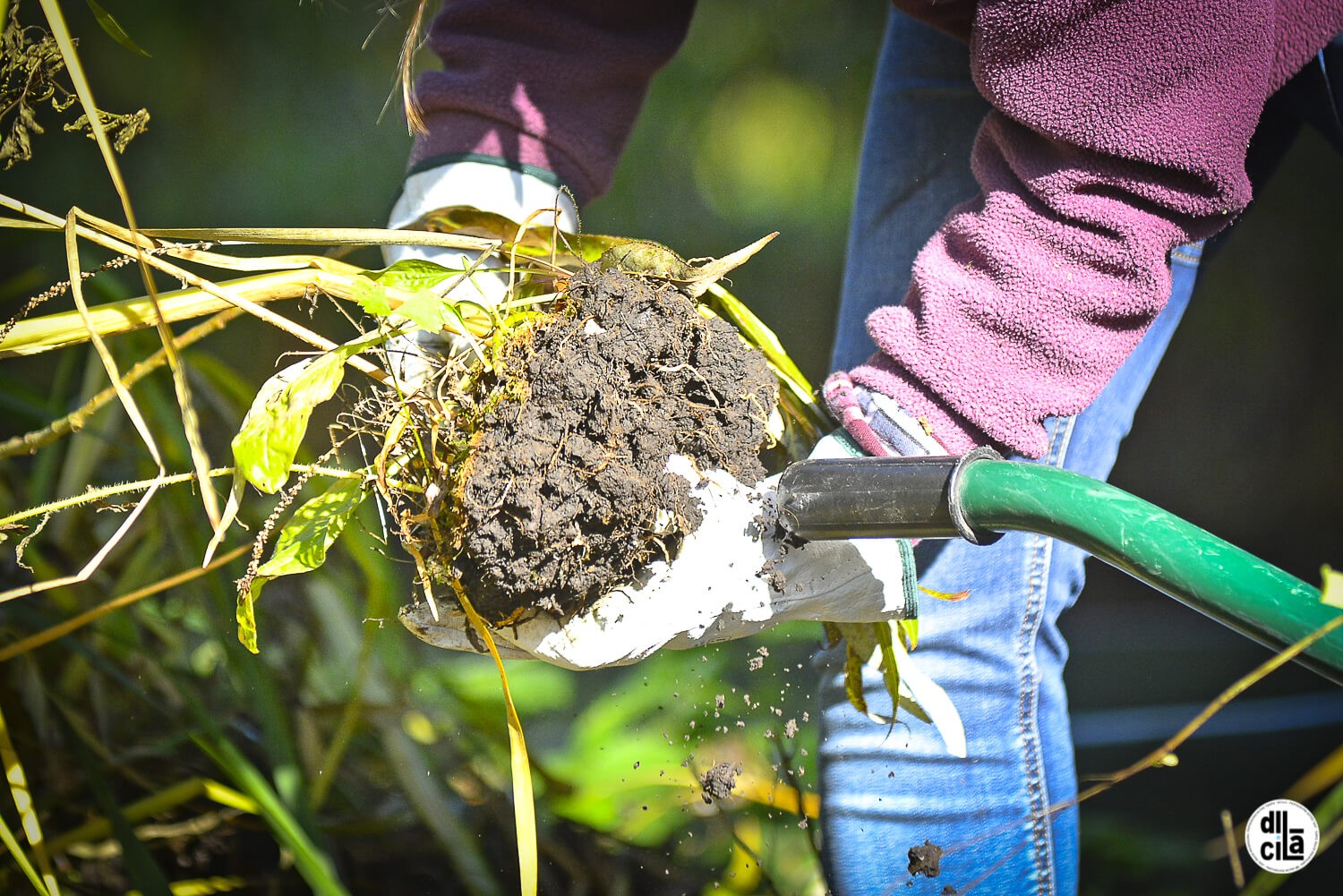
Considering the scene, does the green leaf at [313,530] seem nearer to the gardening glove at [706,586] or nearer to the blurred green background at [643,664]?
the gardening glove at [706,586]

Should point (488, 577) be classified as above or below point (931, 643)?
above

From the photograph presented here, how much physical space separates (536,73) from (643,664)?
89 cm

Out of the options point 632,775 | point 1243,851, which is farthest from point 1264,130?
point 632,775

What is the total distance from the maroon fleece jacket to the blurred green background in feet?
2.20

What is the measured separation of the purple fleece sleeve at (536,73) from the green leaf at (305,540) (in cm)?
33

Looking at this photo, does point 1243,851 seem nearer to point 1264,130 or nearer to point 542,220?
point 1264,130

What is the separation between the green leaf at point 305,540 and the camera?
58 cm

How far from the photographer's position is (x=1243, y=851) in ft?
3.90

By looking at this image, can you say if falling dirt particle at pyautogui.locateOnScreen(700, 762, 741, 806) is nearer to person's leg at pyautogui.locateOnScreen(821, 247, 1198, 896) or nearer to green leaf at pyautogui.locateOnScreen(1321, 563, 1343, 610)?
person's leg at pyautogui.locateOnScreen(821, 247, 1198, 896)

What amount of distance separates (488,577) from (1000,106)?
17.7 inches

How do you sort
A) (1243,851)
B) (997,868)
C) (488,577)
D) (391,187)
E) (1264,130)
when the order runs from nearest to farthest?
1. (488,577)
2. (1264,130)
3. (997,868)
4. (1243,851)
5. (391,187)

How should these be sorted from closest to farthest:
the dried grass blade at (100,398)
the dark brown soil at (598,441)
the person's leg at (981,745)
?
the dark brown soil at (598,441) → the dried grass blade at (100,398) → the person's leg at (981,745)

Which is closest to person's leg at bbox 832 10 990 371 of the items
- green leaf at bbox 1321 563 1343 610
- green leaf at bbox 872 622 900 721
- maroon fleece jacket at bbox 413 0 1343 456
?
maroon fleece jacket at bbox 413 0 1343 456

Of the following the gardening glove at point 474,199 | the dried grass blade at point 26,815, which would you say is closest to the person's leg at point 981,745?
the gardening glove at point 474,199
